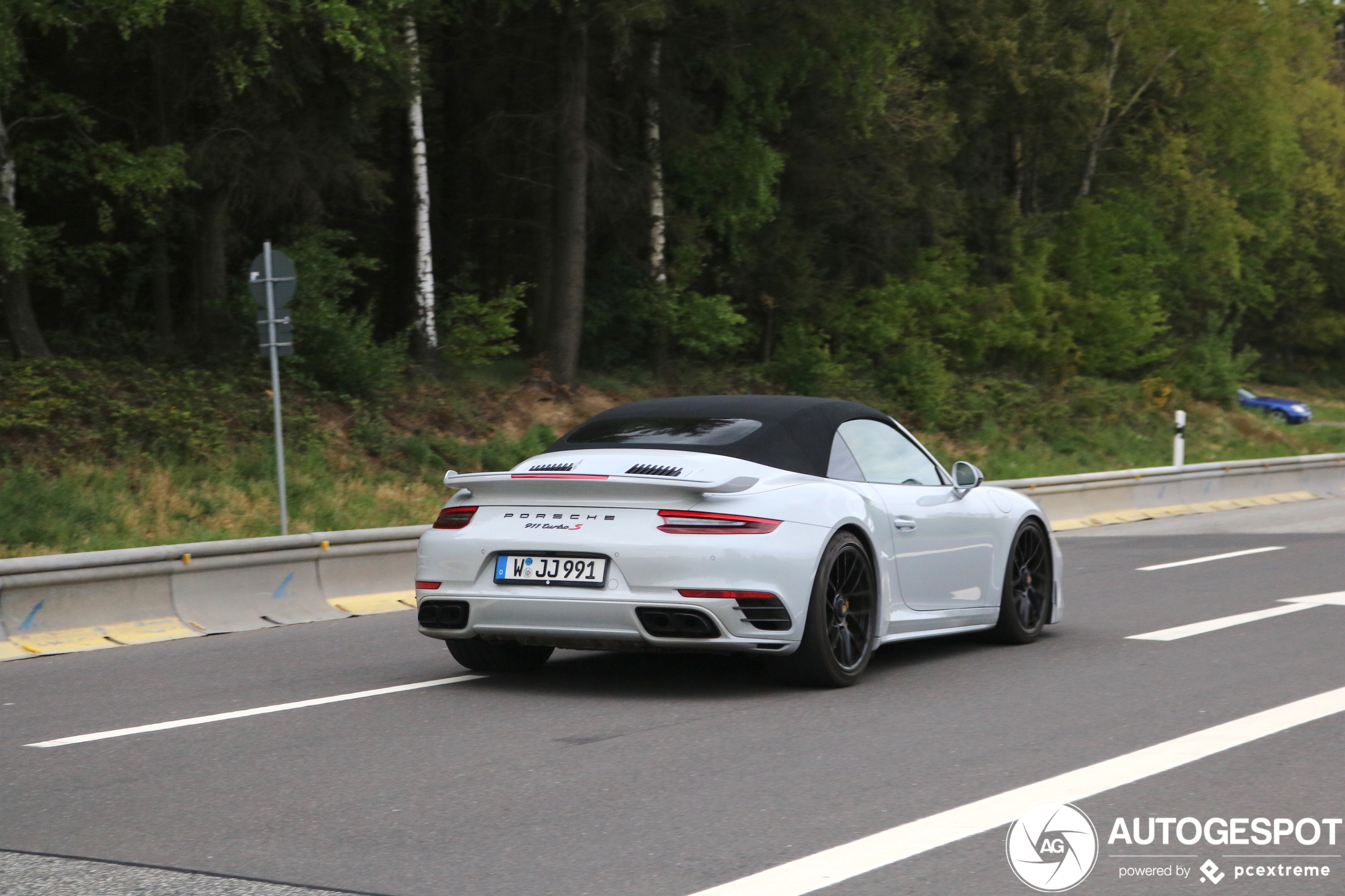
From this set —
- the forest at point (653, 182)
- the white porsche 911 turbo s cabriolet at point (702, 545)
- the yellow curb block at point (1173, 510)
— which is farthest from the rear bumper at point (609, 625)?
the yellow curb block at point (1173, 510)

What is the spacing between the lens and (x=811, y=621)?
750 cm

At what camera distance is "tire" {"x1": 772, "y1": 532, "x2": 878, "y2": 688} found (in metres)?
7.52

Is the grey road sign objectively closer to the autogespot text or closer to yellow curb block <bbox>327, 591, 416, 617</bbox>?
yellow curb block <bbox>327, 591, 416, 617</bbox>

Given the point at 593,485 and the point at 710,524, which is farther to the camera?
the point at 593,485

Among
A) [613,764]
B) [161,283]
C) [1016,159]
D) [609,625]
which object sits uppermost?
[1016,159]

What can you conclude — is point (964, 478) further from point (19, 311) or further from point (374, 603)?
point (19, 311)

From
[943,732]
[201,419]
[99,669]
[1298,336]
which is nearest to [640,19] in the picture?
[201,419]

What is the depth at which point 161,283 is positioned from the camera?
87.0ft

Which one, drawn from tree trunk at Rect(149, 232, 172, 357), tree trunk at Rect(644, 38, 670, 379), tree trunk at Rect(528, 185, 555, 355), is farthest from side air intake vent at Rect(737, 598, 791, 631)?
tree trunk at Rect(644, 38, 670, 379)

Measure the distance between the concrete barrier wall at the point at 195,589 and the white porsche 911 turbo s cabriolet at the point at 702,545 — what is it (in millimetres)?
3249

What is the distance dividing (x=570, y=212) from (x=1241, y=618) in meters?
17.4

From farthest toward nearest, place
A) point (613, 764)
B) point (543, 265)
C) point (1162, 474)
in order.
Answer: point (543, 265)
point (1162, 474)
point (613, 764)

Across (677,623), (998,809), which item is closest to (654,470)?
(677,623)

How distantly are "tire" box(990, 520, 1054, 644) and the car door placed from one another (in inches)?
7.2
